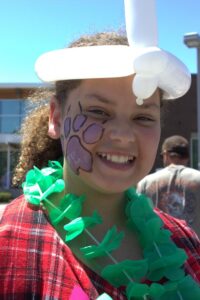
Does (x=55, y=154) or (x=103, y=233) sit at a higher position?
(x=55, y=154)

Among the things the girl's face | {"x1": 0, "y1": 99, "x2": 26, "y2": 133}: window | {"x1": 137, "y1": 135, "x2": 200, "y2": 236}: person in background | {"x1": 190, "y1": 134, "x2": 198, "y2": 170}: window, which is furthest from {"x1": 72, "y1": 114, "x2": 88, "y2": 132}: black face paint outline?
{"x1": 0, "y1": 99, "x2": 26, "y2": 133}: window

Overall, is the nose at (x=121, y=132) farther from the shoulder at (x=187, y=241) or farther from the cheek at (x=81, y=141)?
the shoulder at (x=187, y=241)

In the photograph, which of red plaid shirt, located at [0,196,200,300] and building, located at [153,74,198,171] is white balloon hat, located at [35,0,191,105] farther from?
building, located at [153,74,198,171]

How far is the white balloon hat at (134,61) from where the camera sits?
4.42 ft

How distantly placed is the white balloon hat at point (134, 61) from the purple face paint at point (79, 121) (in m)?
0.13

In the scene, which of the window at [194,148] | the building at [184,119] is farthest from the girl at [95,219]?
the window at [194,148]

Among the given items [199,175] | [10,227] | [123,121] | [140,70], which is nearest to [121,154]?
[123,121]

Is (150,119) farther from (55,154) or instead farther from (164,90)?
(55,154)

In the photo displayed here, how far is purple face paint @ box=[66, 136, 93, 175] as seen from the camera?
143 centimetres

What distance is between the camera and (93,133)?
144 centimetres

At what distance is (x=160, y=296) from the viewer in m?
1.38

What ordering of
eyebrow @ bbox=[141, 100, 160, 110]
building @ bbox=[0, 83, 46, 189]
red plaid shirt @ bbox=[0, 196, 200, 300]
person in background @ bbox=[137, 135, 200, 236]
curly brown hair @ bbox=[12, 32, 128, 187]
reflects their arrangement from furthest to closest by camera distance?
1. building @ bbox=[0, 83, 46, 189]
2. person in background @ bbox=[137, 135, 200, 236]
3. curly brown hair @ bbox=[12, 32, 128, 187]
4. eyebrow @ bbox=[141, 100, 160, 110]
5. red plaid shirt @ bbox=[0, 196, 200, 300]

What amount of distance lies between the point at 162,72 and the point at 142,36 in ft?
0.40

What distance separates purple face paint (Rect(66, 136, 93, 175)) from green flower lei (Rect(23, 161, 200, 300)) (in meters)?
0.11
